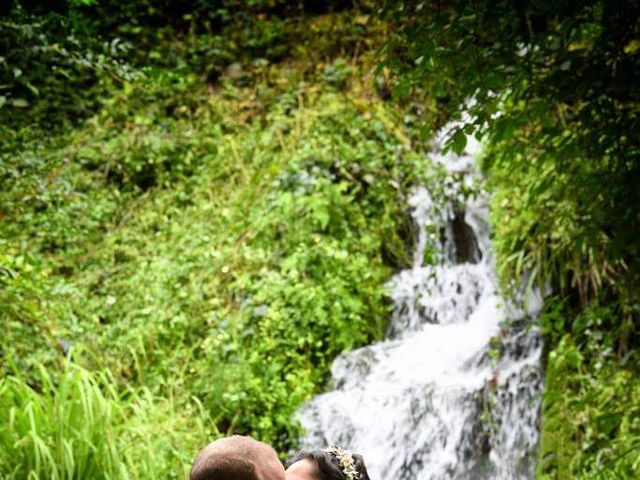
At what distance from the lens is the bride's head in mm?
1617

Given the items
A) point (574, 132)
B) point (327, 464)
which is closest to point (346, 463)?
point (327, 464)

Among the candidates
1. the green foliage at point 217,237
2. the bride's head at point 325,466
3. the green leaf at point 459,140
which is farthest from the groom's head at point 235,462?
the green foliage at point 217,237

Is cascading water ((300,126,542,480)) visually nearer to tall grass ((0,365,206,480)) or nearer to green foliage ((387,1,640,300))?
tall grass ((0,365,206,480))

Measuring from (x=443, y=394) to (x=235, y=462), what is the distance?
10.8ft

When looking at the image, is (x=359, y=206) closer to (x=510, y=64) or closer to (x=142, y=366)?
(x=142, y=366)

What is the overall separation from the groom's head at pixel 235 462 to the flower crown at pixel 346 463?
0.27m

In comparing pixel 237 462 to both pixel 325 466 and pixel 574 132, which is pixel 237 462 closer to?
pixel 325 466

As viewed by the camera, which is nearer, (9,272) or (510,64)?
(510,64)

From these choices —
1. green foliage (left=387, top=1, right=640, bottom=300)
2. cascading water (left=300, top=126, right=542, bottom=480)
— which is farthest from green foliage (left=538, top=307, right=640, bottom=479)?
green foliage (left=387, top=1, right=640, bottom=300)

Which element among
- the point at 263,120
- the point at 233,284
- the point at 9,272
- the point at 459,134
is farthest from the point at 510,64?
the point at 263,120

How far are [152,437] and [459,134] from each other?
2.33m

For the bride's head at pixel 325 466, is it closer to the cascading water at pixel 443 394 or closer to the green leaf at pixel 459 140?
the green leaf at pixel 459 140

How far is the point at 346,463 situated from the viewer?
165 centimetres

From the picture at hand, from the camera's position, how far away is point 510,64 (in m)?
2.50
